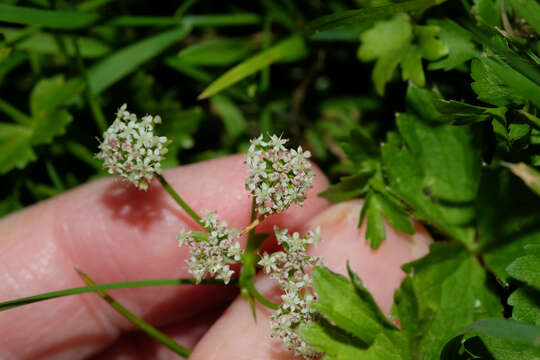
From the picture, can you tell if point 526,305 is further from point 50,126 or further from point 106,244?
point 50,126

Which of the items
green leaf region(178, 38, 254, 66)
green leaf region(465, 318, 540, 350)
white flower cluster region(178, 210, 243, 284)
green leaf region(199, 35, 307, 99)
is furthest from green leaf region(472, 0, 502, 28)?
green leaf region(178, 38, 254, 66)

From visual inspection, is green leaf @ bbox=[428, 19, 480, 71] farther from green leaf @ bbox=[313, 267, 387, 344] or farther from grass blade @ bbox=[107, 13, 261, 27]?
grass blade @ bbox=[107, 13, 261, 27]

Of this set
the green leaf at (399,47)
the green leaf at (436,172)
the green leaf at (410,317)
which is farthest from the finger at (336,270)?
the green leaf at (399,47)

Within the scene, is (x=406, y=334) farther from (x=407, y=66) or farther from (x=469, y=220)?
(x=407, y=66)

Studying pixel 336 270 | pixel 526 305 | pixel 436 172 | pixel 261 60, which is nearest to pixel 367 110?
pixel 261 60

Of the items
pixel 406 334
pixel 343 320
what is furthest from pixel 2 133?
pixel 406 334
